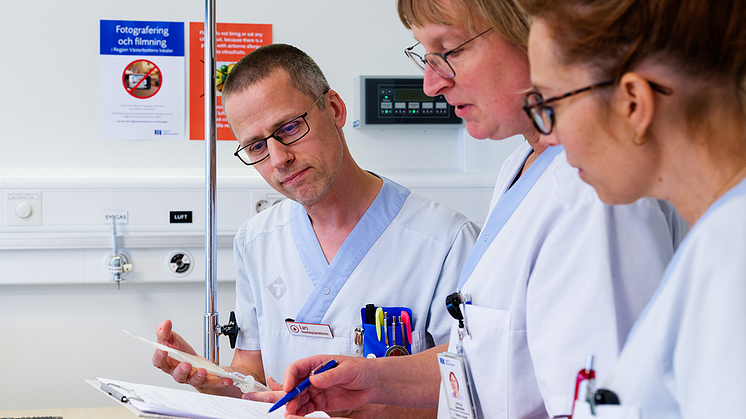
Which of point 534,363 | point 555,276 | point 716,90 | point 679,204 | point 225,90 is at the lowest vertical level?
point 534,363

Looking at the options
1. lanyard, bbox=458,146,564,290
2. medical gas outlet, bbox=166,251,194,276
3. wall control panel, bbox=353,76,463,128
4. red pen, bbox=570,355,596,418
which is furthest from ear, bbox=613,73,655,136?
medical gas outlet, bbox=166,251,194,276

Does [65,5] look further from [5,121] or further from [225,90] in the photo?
[225,90]

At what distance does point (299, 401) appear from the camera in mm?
1024

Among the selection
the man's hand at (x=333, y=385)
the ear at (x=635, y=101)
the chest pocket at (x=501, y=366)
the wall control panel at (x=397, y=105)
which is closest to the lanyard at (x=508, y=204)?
the chest pocket at (x=501, y=366)

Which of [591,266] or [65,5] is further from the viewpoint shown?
[65,5]

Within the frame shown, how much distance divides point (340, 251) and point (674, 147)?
0.95 metres

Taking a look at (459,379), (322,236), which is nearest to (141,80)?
(322,236)

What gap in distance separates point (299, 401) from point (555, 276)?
1.61 feet

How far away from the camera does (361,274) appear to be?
55.5 inches

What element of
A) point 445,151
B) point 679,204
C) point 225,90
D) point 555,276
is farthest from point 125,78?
point 679,204

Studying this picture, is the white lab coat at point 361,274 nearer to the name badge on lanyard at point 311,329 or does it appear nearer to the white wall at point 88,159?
the name badge on lanyard at point 311,329

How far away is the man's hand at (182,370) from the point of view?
126 centimetres

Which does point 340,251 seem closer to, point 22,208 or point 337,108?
point 337,108

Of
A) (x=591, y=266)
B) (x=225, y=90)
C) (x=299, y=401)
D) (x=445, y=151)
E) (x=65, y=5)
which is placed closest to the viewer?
(x=591, y=266)
